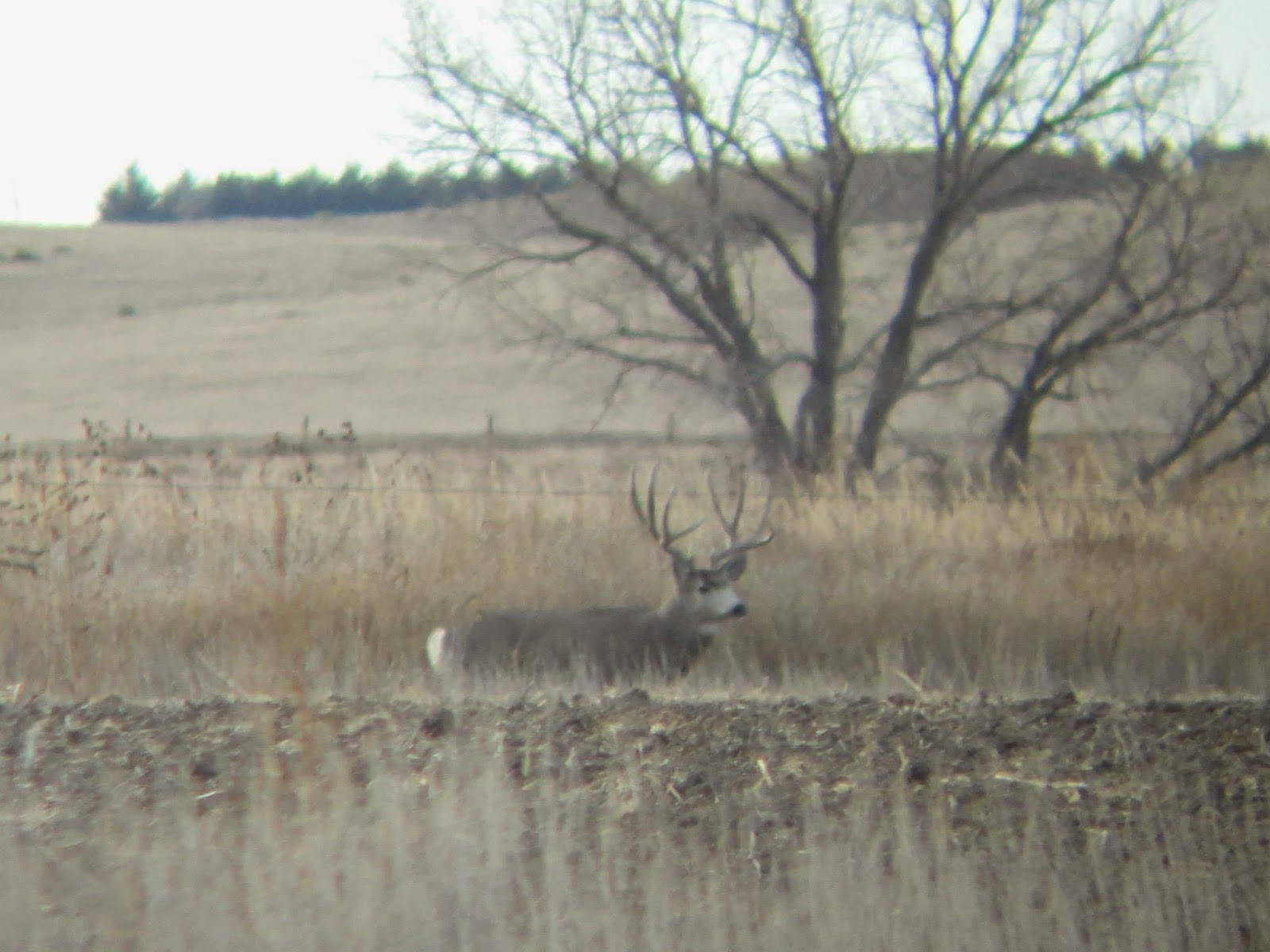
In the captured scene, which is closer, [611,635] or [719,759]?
[719,759]

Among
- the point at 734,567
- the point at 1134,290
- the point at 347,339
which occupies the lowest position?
the point at 734,567

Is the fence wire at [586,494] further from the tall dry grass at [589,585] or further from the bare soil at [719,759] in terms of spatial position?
the bare soil at [719,759]

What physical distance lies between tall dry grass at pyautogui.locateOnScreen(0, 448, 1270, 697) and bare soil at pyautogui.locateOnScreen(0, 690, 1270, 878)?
44.7 inches

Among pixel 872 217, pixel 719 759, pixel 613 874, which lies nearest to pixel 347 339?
pixel 872 217

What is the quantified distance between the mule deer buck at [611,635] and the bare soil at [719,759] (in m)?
1.80

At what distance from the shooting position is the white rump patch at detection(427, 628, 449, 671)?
9.03m

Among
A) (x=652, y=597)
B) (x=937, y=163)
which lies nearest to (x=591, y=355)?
(x=937, y=163)

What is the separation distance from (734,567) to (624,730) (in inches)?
144

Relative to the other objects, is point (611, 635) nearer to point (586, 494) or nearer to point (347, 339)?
point (586, 494)

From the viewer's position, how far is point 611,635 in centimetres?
966

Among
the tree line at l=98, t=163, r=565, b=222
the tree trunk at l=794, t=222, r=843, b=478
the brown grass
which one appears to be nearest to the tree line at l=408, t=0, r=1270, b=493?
the tree trunk at l=794, t=222, r=843, b=478

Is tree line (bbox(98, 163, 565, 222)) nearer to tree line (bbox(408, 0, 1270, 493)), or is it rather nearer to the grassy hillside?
the grassy hillside

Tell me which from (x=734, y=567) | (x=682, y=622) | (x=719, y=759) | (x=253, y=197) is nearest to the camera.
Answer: (x=719, y=759)

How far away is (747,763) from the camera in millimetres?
6035
